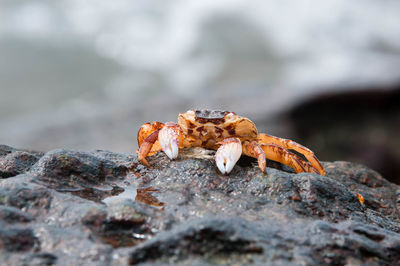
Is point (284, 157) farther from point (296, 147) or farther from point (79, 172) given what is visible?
point (79, 172)

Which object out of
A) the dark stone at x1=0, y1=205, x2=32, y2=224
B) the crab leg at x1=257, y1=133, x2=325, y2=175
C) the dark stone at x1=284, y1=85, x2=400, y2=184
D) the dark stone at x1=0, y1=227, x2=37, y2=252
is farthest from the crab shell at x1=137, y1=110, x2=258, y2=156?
the dark stone at x1=284, y1=85, x2=400, y2=184

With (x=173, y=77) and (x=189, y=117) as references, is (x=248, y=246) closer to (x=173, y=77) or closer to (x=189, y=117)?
(x=189, y=117)

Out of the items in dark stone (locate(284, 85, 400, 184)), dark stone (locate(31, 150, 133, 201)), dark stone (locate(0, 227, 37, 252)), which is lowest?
dark stone (locate(0, 227, 37, 252))

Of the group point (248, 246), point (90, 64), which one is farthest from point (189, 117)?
point (90, 64)

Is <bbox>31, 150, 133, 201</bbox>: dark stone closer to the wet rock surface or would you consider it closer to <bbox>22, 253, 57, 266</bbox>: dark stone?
the wet rock surface

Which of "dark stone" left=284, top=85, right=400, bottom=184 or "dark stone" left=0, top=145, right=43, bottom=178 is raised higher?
"dark stone" left=284, top=85, right=400, bottom=184

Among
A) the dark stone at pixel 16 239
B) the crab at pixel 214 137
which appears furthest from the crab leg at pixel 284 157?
the dark stone at pixel 16 239
